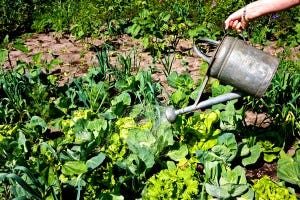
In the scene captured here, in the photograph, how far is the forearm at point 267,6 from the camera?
187cm

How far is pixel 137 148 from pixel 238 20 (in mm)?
941

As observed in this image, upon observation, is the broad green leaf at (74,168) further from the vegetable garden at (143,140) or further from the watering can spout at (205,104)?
the watering can spout at (205,104)

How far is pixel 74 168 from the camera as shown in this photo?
1882 millimetres

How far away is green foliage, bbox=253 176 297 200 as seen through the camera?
199 centimetres

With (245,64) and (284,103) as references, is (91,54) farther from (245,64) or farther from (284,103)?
(245,64)

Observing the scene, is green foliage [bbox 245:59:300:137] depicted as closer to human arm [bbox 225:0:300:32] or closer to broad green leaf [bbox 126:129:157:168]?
human arm [bbox 225:0:300:32]

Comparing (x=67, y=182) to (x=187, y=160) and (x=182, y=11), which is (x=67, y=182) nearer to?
(x=187, y=160)

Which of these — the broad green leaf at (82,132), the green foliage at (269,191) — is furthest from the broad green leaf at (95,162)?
the green foliage at (269,191)

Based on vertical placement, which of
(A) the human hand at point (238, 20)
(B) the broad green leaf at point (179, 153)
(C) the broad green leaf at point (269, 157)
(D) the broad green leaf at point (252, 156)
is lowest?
(C) the broad green leaf at point (269, 157)

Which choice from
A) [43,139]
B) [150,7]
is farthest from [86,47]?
[43,139]

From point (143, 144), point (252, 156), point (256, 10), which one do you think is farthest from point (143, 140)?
point (256, 10)

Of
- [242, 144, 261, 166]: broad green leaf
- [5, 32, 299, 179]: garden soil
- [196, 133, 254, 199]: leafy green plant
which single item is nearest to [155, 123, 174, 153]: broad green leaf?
[196, 133, 254, 199]: leafy green plant

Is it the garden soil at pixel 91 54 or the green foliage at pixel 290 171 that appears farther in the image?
the garden soil at pixel 91 54

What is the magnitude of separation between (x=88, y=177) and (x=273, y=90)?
1.41 m
